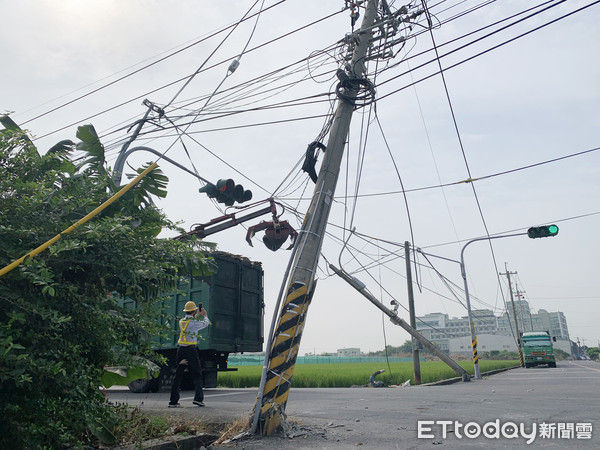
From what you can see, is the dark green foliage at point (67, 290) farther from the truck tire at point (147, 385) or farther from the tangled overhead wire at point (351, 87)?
the truck tire at point (147, 385)

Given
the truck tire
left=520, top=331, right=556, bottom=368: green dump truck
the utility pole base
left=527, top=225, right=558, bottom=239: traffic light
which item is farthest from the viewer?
left=520, top=331, right=556, bottom=368: green dump truck

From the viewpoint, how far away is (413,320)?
60.9 feet

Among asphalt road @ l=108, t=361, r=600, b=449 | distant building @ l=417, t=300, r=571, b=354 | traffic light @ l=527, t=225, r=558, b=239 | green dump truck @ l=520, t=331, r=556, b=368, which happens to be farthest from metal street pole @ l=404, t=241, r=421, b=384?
distant building @ l=417, t=300, r=571, b=354

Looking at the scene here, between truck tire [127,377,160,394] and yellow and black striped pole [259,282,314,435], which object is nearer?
yellow and black striped pole [259,282,314,435]

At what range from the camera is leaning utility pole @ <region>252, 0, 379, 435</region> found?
5.30 m

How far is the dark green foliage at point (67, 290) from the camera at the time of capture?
3.12 meters

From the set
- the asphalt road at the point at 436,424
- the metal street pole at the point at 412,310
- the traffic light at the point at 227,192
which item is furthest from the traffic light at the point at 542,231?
the traffic light at the point at 227,192

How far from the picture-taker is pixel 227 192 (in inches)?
365

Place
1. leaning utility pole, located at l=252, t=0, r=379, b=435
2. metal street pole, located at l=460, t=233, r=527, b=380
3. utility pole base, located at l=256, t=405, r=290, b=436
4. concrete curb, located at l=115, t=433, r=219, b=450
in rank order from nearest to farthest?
concrete curb, located at l=115, t=433, r=219, b=450 → utility pole base, located at l=256, t=405, r=290, b=436 → leaning utility pole, located at l=252, t=0, r=379, b=435 → metal street pole, located at l=460, t=233, r=527, b=380

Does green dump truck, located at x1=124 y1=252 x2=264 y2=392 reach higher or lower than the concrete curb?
higher

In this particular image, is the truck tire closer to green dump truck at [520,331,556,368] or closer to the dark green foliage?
the dark green foliage

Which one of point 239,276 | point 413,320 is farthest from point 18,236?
point 413,320

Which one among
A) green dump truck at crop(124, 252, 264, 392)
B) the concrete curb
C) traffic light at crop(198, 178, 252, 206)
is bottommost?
the concrete curb

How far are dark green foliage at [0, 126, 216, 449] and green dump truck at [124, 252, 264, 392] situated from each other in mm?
6661
